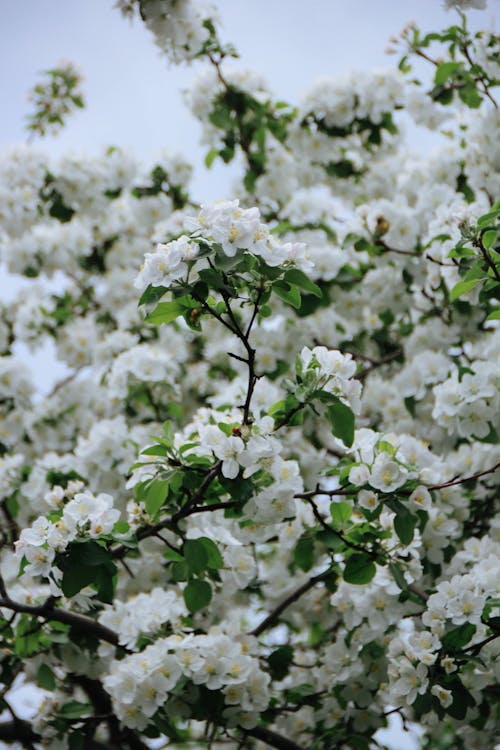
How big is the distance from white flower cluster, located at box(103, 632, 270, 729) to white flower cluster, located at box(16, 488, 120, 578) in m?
0.49

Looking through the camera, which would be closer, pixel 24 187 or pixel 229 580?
pixel 229 580

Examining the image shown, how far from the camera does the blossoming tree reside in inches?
80.0

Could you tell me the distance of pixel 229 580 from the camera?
9.14 ft

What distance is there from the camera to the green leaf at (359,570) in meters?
2.22

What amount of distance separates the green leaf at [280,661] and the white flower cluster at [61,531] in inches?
37.5

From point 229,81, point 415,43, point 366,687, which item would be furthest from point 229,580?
point 229,81

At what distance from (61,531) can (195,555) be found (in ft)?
1.34

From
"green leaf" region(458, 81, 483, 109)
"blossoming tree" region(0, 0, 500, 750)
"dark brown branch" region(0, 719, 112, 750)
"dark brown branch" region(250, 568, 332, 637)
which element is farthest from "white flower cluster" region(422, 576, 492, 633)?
"green leaf" region(458, 81, 483, 109)

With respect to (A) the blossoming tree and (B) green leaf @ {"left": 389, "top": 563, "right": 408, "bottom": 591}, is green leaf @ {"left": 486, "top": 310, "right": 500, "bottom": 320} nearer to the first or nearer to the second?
(A) the blossoming tree

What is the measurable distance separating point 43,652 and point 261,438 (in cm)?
120

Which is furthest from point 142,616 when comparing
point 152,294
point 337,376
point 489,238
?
point 489,238

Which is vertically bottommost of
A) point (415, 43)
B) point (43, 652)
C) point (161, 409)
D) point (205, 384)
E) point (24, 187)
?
point (43, 652)

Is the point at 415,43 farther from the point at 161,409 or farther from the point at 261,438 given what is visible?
the point at 261,438

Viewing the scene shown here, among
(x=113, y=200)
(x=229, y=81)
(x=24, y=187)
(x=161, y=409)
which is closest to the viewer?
(x=161, y=409)
